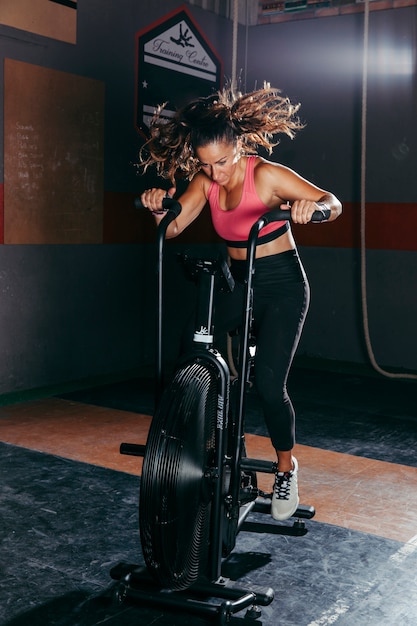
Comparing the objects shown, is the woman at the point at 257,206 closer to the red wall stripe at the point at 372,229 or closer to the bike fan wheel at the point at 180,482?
the bike fan wheel at the point at 180,482

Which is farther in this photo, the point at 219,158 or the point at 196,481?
the point at 219,158

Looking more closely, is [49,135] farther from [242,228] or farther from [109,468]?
[242,228]

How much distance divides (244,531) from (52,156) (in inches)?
117

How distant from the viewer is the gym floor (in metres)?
2.42

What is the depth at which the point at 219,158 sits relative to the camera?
102 inches

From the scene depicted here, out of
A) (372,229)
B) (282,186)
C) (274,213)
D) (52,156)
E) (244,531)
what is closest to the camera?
(274,213)

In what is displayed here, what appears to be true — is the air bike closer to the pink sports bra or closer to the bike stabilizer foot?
the bike stabilizer foot

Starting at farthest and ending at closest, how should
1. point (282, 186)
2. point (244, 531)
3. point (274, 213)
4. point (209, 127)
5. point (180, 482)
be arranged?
1. point (244, 531)
2. point (282, 186)
3. point (209, 127)
4. point (274, 213)
5. point (180, 482)

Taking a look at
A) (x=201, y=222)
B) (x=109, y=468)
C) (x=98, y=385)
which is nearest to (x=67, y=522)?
(x=109, y=468)

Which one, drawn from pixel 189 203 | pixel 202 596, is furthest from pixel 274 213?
pixel 202 596

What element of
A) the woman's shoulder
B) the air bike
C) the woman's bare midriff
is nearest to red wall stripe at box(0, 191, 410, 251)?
the woman's bare midriff


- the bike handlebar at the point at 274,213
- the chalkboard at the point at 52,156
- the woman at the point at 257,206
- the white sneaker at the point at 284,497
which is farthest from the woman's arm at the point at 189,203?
the chalkboard at the point at 52,156

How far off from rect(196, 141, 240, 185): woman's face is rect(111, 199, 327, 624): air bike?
20 centimetres

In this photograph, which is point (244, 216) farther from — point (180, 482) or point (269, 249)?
point (180, 482)
